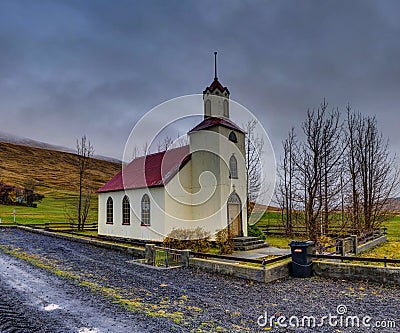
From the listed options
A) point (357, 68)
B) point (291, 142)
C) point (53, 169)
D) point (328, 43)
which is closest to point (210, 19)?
point (328, 43)

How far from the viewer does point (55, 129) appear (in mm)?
51750

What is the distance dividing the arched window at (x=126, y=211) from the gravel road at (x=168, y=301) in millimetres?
8382

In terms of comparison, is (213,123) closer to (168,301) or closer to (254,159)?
(254,159)

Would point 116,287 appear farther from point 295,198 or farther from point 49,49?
point 49,49

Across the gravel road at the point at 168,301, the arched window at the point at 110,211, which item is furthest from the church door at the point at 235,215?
the arched window at the point at 110,211

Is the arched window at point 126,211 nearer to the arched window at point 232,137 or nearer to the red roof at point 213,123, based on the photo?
the red roof at point 213,123

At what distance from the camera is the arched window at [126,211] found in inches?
757

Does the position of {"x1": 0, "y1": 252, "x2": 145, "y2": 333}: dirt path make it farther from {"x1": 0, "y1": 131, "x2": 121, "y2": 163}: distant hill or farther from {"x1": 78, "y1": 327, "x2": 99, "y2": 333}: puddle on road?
{"x1": 0, "y1": 131, "x2": 121, "y2": 163}: distant hill

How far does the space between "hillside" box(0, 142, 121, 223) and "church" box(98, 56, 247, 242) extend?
67.3 ft

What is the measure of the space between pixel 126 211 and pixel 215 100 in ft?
28.7

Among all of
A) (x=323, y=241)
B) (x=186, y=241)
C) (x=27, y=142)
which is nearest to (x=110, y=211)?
(x=186, y=241)

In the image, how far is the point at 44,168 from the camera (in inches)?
2559

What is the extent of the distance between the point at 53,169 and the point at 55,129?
53.0 feet

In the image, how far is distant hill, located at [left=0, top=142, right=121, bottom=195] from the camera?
176 feet
